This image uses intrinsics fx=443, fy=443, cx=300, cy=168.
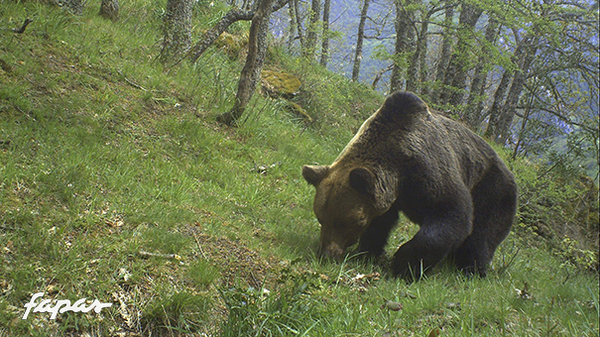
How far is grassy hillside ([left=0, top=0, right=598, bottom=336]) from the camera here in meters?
2.81

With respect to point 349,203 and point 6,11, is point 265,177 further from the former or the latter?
point 6,11

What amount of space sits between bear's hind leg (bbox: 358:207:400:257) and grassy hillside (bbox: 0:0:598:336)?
17.3 inches

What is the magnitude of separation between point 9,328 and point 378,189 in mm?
3062

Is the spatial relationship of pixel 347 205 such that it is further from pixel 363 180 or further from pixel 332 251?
pixel 332 251

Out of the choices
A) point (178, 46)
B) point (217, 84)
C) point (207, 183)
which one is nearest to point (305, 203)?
point (207, 183)

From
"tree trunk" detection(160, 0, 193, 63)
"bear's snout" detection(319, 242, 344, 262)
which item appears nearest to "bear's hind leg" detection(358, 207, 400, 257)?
"bear's snout" detection(319, 242, 344, 262)

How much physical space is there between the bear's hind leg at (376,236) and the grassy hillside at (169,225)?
1.44 ft

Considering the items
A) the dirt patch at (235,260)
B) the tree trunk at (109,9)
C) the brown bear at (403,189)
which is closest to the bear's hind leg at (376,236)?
the brown bear at (403,189)

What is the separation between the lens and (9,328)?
235cm

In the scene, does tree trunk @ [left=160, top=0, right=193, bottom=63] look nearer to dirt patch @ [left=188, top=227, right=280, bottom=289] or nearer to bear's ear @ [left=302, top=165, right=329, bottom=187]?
bear's ear @ [left=302, top=165, right=329, bottom=187]

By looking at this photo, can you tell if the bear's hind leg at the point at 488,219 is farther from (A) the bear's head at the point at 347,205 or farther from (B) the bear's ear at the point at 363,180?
(B) the bear's ear at the point at 363,180

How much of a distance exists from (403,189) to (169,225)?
2379 mm

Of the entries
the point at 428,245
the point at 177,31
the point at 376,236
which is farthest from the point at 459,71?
the point at 428,245

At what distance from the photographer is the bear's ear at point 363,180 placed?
4125 mm
